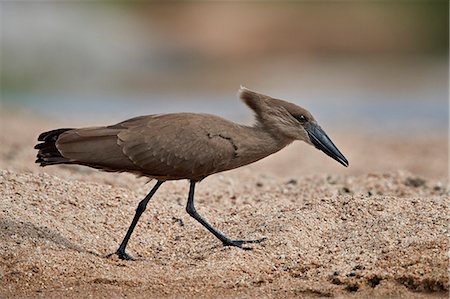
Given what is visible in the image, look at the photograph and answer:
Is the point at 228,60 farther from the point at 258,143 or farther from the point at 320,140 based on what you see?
the point at 258,143

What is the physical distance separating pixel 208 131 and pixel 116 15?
39472 mm

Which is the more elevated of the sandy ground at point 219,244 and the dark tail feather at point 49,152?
the dark tail feather at point 49,152

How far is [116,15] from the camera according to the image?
4675 centimetres

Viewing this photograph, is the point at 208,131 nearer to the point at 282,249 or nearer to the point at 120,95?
the point at 282,249

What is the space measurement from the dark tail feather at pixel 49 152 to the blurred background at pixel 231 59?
11583 mm

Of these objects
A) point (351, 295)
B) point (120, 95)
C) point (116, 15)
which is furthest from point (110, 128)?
point (116, 15)

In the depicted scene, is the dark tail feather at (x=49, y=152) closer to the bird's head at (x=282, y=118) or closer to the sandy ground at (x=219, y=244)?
the sandy ground at (x=219, y=244)

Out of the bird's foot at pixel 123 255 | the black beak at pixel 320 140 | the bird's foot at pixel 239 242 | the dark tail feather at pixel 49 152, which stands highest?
the black beak at pixel 320 140

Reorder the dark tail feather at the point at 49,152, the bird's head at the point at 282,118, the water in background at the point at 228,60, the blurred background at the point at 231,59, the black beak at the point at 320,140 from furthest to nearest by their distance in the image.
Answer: the water in background at the point at 228,60, the blurred background at the point at 231,59, the black beak at the point at 320,140, the bird's head at the point at 282,118, the dark tail feather at the point at 49,152

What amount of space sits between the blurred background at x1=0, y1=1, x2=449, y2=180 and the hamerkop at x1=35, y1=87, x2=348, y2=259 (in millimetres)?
11612

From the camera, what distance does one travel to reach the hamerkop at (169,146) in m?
8.04

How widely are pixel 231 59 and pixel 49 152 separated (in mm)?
35091

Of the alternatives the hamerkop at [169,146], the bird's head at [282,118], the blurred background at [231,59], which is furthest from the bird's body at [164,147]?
the blurred background at [231,59]

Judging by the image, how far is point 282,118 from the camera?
8.56 meters
